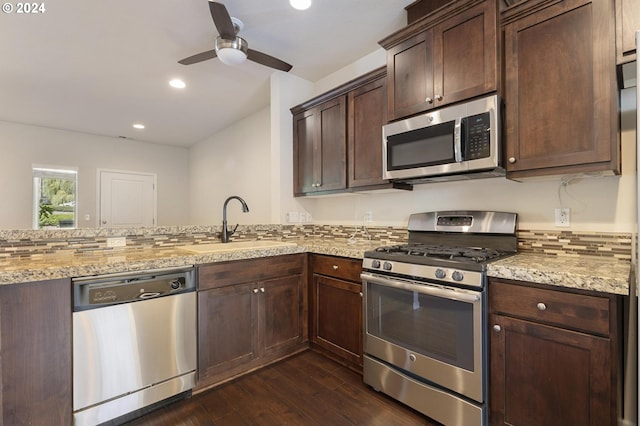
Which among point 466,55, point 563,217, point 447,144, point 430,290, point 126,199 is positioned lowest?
point 430,290

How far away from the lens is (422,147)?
196 cm

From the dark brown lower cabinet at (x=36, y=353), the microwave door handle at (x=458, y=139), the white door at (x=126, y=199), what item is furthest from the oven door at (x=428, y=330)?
the white door at (x=126, y=199)

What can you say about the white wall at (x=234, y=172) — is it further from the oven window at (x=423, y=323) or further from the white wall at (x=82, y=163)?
the oven window at (x=423, y=323)

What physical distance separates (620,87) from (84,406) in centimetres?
315

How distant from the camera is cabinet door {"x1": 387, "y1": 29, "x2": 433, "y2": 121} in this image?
191 cm

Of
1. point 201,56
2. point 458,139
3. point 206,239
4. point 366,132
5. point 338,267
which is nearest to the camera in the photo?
point 458,139

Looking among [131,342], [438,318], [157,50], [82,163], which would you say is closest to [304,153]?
[157,50]

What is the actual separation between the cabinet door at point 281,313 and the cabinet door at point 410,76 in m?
1.51

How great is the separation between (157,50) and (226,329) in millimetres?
2583

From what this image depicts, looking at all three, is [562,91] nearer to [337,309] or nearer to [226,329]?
[337,309]

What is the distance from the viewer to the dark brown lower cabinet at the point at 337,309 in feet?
6.91

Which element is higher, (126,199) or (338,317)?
(126,199)

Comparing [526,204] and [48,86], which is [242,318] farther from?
[48,86]

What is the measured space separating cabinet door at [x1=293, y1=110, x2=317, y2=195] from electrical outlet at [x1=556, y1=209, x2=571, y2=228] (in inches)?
74.6
